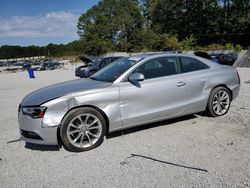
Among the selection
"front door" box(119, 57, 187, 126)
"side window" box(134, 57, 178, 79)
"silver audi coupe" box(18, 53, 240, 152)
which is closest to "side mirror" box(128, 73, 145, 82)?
"silver audi coupe" box(18, 53, 240, 152)

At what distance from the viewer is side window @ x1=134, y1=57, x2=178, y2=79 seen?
16.6 ft

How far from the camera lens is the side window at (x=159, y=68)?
199 inches

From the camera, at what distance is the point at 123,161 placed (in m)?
3.99

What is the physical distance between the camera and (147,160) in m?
3.96

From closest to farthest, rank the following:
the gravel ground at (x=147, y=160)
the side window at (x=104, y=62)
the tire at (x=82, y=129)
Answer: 1. the gravel ground at (x=147, y=160)
2. the tire at (x=82, y=129)
3. the side window at (x=104, y=62)

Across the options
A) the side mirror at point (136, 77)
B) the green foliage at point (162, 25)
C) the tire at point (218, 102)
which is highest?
the green foliage at point (162, 25)

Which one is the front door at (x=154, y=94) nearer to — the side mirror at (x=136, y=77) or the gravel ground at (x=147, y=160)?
the side mirror at (x=136, y=77)

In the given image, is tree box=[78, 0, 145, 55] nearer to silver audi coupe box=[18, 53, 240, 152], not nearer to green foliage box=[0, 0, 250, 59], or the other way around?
green foliage box=[0, 0, 250, 59]

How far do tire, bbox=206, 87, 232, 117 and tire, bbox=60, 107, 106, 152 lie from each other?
2.48 m

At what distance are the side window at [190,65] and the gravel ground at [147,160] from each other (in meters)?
1.11

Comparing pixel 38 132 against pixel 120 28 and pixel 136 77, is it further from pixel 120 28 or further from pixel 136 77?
pixel 120 28

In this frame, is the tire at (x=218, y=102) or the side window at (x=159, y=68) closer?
the side window at (x=159, y=68)

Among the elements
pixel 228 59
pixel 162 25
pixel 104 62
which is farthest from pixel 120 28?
pixel 104 62

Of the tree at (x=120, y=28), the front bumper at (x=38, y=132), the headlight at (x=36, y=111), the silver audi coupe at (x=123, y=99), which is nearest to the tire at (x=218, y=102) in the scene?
the silver audi coupe at (x=123, y=99)
